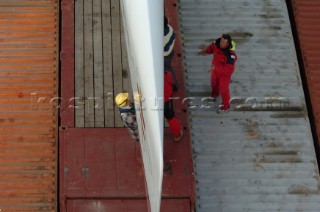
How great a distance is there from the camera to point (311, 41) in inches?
307

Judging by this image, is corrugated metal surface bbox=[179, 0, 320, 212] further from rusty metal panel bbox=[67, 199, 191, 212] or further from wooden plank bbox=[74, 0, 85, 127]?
wooden plank bbox=[74, 0, 85, 127]

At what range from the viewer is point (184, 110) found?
22.6 feet

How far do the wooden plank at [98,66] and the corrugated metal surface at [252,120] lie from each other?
1.62 meters

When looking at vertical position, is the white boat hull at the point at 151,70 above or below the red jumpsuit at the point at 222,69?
below

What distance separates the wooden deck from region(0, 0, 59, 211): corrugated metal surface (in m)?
0.45

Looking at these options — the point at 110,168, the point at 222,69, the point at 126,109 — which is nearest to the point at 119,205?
the point at 110,168

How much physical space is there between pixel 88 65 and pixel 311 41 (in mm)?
4331

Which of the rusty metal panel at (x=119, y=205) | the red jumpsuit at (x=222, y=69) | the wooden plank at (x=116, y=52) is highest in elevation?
the wooden plank at (x=116, y=52)

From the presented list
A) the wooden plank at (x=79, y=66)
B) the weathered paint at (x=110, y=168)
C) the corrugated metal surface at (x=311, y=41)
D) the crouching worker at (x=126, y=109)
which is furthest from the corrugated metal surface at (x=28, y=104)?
the corrugated metal surface at (x=311, y=41)

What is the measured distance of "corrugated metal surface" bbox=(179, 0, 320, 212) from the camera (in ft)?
22.3

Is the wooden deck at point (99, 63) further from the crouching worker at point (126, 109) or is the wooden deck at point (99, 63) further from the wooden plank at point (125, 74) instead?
the crouching worker at point (126, 109)

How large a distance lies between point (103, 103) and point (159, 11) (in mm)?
2514

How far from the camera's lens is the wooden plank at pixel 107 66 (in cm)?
679

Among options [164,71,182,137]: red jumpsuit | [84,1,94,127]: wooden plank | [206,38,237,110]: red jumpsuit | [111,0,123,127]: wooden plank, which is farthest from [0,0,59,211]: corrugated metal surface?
[206,38,237,110]: red jumpsuit
